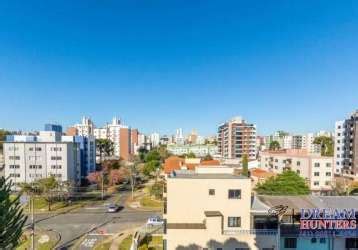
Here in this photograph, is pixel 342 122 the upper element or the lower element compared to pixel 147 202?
upper

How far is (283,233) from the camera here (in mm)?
18156

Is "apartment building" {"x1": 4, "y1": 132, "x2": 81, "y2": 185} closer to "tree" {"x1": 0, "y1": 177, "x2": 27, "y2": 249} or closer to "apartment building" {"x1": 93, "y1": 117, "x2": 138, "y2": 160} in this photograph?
"tree" {"x1": 0, "y1": 177, "x2": 27, "y2": 249}

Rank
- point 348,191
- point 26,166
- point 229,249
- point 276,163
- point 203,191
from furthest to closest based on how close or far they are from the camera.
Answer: point 276,163 < point 26,166 < point 348,191 < point 203,191 < point 229,249

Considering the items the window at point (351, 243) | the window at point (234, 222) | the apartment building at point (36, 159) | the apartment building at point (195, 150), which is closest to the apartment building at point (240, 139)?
the apartment building at point (195, 150)

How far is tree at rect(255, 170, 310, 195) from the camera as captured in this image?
3753 cm

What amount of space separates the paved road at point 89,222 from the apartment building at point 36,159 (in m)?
15.4

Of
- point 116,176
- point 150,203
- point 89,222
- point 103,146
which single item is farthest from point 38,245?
point 103,146

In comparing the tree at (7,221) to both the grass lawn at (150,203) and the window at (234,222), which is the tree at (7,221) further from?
the grass lawn at (150,203)

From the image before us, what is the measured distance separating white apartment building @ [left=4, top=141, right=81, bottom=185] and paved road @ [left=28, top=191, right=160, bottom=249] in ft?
50.5

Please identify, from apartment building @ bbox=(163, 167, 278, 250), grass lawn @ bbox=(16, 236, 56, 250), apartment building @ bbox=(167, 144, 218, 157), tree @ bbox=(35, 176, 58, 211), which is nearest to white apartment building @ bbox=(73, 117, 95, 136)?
apartment building @ bbox=(167, 144, 218, 157)

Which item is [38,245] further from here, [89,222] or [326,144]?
[326,144]

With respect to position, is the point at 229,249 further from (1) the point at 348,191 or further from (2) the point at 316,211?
(1) the point at 348,191

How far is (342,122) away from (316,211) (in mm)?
60897

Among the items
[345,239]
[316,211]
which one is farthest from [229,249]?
[345,239]
